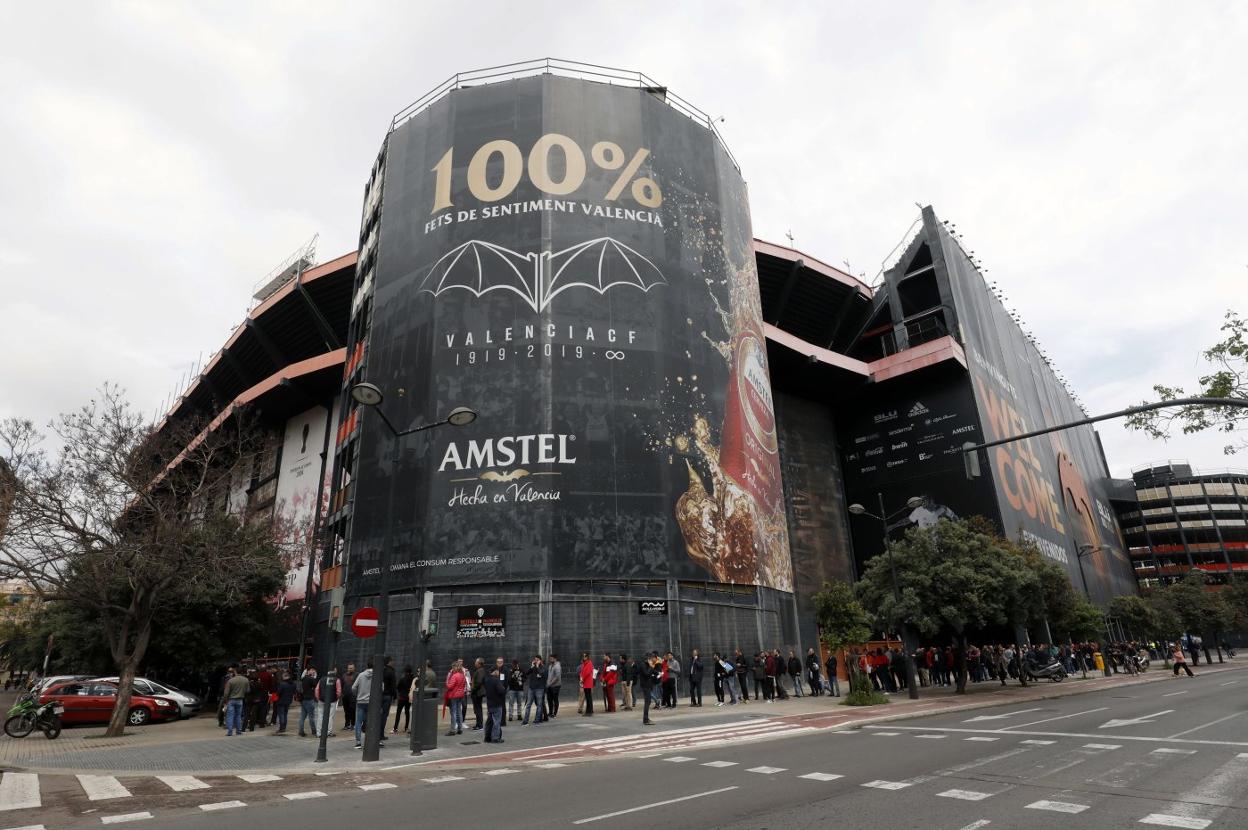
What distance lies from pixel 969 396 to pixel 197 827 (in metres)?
45.1

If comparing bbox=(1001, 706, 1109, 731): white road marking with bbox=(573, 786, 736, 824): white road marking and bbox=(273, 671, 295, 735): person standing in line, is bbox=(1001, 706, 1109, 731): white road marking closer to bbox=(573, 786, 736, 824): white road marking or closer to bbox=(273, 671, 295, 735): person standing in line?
bbox=(573, 786, 736, 824): white road marking

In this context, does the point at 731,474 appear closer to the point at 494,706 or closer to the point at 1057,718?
the point at 1057,718

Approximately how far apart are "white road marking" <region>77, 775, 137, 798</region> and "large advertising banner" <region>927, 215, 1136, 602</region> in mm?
40987

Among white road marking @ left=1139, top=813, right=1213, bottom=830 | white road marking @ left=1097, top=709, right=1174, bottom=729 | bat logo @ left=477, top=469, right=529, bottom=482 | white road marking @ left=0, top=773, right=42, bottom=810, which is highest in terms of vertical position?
bat logo @ left=477, top=469, right=529, bottom=482

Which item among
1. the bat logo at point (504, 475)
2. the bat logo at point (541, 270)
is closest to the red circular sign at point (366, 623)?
the bat logo at point (504, 475)

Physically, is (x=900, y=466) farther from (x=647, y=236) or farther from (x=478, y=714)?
(x=478, y=714)

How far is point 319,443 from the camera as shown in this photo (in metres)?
45.4

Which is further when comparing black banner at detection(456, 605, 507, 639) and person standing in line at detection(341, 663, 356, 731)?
black banner at detection(456, 605, 507, 639)

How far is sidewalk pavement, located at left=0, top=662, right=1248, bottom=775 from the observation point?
1326 centimetres

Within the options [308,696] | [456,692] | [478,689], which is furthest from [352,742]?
[478,689]

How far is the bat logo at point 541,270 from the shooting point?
29.9m

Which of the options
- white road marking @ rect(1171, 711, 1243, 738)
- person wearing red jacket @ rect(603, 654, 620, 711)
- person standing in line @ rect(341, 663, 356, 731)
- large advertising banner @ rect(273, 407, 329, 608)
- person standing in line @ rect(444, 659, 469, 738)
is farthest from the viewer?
large advertising banner @ rect(273, 407, 329, 608)

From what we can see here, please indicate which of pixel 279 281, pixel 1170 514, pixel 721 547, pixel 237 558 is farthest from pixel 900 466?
pixel 1170 514

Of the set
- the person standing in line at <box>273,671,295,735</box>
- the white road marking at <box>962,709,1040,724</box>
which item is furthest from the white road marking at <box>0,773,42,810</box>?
the white road marking at <box>962,709,1040,724</box>
